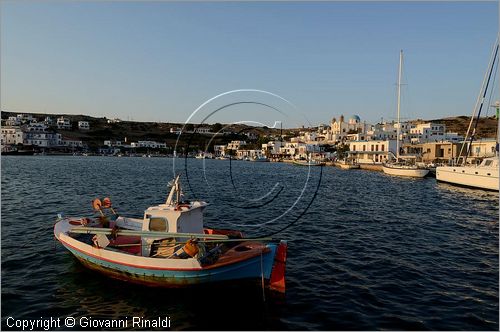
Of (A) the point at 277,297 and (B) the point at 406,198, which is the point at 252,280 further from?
(B) the point at 406,198

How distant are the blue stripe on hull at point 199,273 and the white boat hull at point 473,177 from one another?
51.2 metres

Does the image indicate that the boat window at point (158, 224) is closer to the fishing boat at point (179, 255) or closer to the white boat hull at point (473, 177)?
the fishing boat at point (179, 255)

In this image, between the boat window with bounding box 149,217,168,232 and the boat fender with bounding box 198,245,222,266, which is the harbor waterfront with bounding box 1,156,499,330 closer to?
the boat fender with bounding box 198,245,222,266

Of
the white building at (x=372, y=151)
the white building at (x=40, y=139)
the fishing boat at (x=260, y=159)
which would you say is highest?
the white building at (x=40, y=139)

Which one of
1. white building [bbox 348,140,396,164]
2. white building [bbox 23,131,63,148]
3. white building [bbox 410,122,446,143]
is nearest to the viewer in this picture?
white building [bbox 348,140,396,164]

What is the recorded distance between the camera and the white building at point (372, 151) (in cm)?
11981

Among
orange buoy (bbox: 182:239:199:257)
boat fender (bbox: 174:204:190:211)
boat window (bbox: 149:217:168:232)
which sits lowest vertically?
orange buoy (bbox: 182:239:199:257)

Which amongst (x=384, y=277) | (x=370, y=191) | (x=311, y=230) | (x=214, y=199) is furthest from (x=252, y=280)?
(x=370, y=191)

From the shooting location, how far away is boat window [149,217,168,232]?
16.5 metres

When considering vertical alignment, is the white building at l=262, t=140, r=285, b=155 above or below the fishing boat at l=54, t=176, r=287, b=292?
above

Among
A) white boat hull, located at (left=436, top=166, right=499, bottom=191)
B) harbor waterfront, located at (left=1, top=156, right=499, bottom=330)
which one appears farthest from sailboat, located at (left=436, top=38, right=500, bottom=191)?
harbor waterfront, located at (left=1, top=156, right=499, bottom=330)

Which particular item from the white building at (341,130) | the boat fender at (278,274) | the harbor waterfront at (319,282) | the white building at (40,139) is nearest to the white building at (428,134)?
the white building at (341,130)

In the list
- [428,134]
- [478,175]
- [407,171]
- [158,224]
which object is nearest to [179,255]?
[158,224]

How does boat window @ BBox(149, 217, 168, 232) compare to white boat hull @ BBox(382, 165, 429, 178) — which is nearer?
boat window @ BBox(149, 217, 168, 232)
